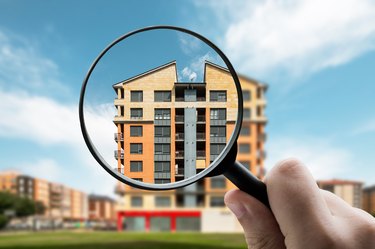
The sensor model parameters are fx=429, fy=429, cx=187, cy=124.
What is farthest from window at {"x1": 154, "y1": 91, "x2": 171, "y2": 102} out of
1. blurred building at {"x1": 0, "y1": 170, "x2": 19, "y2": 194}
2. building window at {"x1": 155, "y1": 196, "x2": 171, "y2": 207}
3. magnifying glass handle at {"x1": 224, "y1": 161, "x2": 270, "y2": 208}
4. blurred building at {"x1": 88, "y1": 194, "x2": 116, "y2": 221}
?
blurred building at {"x1": 88, "y1": 194, "x2": 116, "y2": 221}

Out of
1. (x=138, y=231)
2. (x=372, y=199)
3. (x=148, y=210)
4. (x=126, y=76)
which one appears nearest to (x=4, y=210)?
(x=138, y=231)

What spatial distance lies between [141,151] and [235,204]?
1.25ft

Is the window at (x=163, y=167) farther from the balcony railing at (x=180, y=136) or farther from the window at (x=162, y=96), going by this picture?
the window at (x=162, y=96)

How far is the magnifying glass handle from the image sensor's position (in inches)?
50.6

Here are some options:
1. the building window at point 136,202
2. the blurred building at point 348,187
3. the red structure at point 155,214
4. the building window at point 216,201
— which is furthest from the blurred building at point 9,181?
the blurred building at point 348,187

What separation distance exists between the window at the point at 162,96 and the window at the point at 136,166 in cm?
23

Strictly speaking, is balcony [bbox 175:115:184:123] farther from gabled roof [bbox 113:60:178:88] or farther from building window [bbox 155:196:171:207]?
building window [bbox 155:196:171:207]

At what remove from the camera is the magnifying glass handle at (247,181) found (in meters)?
1.29

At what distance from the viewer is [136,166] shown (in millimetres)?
1439

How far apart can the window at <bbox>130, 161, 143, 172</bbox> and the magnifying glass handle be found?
29 centimetres

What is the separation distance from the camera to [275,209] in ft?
3.96

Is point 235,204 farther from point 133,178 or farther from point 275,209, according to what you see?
point 133,178

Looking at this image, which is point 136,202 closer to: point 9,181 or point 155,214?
point 155,214

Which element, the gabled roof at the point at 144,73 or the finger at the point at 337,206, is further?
the gabled roof at the point at 144,73
